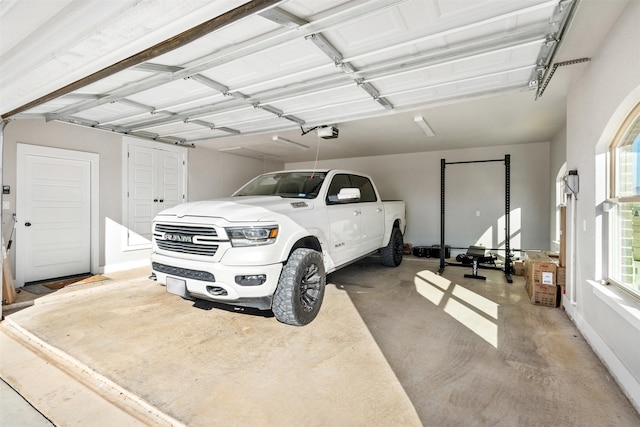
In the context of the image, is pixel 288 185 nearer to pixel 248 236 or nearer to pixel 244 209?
pixel 244 209

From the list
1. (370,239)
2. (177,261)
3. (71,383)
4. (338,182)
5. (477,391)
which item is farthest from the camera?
(370,239)

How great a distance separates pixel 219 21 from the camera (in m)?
1.69

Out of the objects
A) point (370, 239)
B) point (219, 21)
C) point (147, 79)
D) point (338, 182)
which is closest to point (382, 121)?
point (338, 182)

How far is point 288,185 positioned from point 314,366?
2358 millimetres

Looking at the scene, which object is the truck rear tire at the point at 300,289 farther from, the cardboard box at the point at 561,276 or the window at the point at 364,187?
the cardboard box at the point at 561,276

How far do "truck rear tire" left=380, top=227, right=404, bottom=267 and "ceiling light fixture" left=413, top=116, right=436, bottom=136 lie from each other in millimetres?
1990

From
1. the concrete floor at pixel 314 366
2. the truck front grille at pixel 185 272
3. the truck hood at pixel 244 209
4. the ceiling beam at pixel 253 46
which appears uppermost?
the ceiling beam at pixel 253 46

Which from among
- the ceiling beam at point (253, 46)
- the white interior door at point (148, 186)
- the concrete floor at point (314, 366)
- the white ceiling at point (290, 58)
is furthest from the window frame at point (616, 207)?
the white interior door at point (148, 186)

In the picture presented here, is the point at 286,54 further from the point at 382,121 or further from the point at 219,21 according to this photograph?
A: the point at 382,121

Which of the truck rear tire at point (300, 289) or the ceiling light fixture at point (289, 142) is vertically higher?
the ceiling light fixture at point (289, 142)

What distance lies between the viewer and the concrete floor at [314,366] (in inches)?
72.5

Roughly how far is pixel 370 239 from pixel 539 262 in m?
2.27

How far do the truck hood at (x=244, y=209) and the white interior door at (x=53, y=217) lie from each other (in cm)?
318

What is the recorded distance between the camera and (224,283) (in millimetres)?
2580
